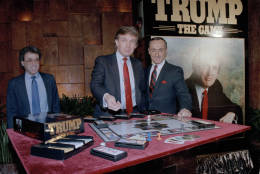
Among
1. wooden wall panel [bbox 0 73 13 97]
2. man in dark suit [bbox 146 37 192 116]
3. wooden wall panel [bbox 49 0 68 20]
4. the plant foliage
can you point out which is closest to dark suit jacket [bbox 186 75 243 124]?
man in dark suit [bbox 146 37 192 116]

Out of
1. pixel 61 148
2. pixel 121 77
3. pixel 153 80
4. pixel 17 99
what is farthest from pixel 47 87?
pixel 61 148

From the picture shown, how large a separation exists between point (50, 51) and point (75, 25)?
86 centimetres

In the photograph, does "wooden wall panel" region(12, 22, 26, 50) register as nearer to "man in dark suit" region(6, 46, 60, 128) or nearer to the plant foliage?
the plant foliage

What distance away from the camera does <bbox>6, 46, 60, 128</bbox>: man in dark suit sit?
239 cm

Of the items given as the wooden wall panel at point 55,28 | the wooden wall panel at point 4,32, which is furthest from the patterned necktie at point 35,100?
the wooden wall panel at point 4,32

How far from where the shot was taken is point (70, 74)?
509cm

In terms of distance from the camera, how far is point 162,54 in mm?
2793

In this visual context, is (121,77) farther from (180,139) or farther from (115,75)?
(180,139)

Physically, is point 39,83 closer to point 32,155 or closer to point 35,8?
point 32,155

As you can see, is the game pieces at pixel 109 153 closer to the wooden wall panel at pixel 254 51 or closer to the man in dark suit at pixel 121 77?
the man in dark suit at pixel 121 77

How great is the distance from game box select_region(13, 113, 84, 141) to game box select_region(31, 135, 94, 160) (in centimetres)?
13

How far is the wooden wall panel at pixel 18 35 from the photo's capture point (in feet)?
15.7

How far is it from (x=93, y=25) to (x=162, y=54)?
290 centimetres

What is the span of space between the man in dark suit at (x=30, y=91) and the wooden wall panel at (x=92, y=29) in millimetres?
2675
